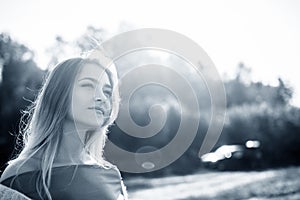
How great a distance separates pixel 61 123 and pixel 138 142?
1403 cm

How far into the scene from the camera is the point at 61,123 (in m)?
1.48

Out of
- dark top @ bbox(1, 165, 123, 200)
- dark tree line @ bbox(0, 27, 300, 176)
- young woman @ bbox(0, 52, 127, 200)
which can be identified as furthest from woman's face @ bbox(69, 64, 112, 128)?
dark tree line @ bbox(0, 27, 300, 176)

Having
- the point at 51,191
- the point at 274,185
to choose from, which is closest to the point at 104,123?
the point at 51,191

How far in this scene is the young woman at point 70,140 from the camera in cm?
137

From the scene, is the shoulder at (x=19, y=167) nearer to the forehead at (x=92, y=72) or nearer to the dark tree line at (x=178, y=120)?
the forehead at (x=92, y=72)

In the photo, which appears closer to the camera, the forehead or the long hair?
the long hair

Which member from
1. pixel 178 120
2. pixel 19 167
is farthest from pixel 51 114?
pixel 178 120

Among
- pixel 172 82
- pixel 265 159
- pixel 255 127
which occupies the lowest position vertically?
pixel 265 159

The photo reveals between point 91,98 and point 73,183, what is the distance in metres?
0.32

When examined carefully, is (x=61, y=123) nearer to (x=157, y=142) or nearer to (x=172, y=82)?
(x=172, y=82)

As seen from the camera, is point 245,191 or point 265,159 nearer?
point 245,191

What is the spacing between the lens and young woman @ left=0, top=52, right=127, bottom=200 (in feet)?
4.48

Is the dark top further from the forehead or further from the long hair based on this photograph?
the forehead

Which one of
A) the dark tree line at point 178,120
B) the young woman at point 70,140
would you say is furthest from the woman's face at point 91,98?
the dark tree line at point 178,120
